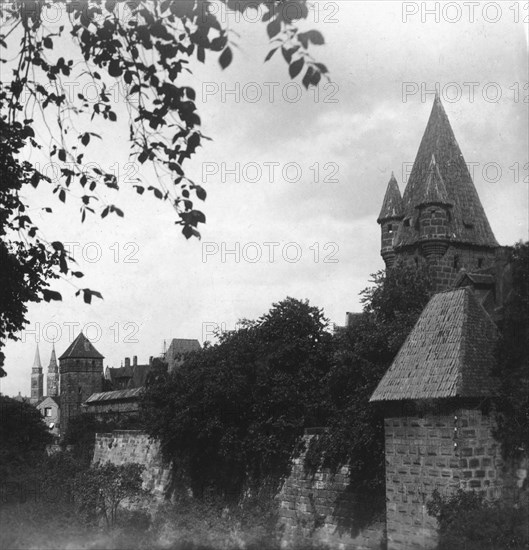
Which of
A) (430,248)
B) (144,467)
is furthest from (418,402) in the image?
Result: (430,248)

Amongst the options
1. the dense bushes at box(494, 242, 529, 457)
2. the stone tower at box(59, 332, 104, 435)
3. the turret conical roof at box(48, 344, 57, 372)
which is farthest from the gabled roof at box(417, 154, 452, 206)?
the turret conical roof at box(48, 344, 57, 372)

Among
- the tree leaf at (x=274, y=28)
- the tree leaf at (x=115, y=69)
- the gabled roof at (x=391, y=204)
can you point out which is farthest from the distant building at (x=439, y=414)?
the gabled roof at (x=391, y=204)

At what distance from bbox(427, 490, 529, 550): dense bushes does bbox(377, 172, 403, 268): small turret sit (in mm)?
25387

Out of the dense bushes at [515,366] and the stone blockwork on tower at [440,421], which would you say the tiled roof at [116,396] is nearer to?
the stone blockwork on tower at [440,421]

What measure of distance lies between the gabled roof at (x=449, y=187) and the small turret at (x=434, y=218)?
0.37m

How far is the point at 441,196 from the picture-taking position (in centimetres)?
3541

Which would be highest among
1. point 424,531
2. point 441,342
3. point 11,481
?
point 441,342

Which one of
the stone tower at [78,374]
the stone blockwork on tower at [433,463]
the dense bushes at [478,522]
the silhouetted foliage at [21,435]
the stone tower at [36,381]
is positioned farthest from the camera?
the stone tower at [36,381]

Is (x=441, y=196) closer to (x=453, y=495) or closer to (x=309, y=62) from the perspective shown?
(x=453, y=495)

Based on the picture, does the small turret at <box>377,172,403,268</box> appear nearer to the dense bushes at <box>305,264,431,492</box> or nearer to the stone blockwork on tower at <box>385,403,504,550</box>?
the dense bushes at <box>305,264,431,492</box>

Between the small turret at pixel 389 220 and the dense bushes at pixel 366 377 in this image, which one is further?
the small turret at pixel 389 220

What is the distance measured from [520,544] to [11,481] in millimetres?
28408

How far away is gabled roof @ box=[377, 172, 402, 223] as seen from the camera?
39094 millimetres

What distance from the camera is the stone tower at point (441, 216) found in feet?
116
